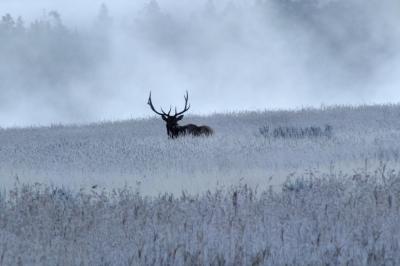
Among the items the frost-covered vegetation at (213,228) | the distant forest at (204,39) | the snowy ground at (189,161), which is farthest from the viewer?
the distant forest at (204,39)

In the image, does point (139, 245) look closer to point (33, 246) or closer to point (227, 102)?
point (33, 246)

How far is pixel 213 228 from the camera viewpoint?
583 centimetres

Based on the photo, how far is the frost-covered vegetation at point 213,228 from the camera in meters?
5.15

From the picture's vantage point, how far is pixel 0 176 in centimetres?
922

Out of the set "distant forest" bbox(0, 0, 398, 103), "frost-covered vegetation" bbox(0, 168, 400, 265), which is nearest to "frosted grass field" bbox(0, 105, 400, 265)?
"frost-covered vegetation" bbox(0, 168, 400, 265)

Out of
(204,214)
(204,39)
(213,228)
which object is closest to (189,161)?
(204,214)

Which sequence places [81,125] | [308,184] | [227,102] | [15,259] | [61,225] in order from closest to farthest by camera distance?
[15,259]
[61,225]
[308,184]
[81,125]
[227,102]

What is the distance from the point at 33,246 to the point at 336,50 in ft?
182

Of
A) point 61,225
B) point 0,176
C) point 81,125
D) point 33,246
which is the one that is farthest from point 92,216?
point 81,125

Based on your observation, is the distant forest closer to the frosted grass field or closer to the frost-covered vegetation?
A: the frosted grass field

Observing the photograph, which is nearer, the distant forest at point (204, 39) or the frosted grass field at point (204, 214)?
the frosted grass field at point (204, 214)

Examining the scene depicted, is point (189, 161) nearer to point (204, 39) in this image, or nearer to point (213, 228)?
point (213, 228)

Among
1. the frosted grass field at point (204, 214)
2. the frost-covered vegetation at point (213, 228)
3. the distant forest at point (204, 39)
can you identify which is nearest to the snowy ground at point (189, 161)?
the frosted grass field at point (204, 214)

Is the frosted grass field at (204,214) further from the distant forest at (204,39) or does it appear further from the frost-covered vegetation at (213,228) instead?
the distant forest at (204,39)
